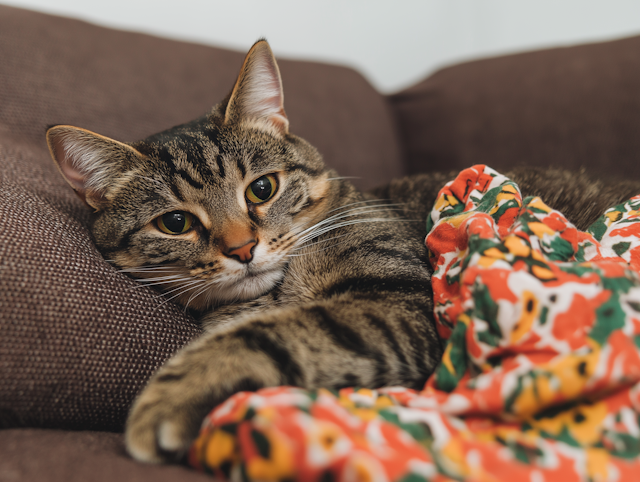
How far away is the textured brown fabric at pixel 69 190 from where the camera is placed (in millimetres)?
657

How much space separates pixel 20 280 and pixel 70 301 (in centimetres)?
8

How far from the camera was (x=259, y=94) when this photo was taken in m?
1.01

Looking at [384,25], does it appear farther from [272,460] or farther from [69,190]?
[272,460]

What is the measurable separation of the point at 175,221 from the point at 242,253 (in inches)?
7.3

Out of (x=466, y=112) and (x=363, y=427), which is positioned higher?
(x=466, y=112)

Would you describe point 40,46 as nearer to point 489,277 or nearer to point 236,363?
point 236,363

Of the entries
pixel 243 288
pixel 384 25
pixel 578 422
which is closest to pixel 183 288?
pixel 243 288

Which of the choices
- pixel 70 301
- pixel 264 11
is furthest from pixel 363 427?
pixel 264 11

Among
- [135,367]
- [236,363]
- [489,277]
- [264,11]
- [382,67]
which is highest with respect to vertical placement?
[264,11]

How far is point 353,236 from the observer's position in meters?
0.91

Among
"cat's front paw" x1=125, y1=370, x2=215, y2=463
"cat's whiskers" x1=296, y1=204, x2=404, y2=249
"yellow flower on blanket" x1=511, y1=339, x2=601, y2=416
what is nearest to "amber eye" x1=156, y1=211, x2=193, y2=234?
"cat's whiskers" x1=296, y1=204, x2=404, y2=249

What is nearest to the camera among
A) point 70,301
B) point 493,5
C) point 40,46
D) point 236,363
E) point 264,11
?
point 236,363

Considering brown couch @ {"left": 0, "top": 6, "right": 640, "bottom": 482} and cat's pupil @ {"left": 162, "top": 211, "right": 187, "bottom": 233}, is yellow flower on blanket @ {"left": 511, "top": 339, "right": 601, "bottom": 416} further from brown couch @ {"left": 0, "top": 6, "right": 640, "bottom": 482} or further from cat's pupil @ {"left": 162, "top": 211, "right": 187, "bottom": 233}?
cat's pupil @ {"left": 162, "top": 211, "right": 187, "bottom": 233}

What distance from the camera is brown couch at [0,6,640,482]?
64cm
